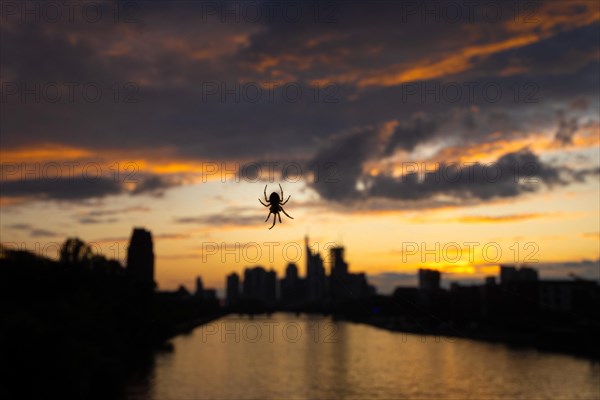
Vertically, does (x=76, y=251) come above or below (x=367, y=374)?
above

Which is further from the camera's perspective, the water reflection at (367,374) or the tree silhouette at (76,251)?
the tree silhouette at (76,251)

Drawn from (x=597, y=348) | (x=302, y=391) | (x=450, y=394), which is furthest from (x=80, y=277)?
(x=597, y=348)

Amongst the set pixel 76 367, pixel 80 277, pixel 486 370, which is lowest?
pixel 486 370

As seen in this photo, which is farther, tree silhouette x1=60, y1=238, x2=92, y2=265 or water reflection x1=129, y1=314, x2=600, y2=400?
tree silhouette x1=60, y1=238, x2=92, y2=265

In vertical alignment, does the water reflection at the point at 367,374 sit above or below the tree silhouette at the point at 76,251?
below

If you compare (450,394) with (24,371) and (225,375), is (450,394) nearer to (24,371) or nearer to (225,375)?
(225,375)

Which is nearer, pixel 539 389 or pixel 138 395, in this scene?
pixel 138 395

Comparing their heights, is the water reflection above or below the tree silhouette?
below

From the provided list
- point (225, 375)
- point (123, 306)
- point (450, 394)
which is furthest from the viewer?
point (123, 306)
